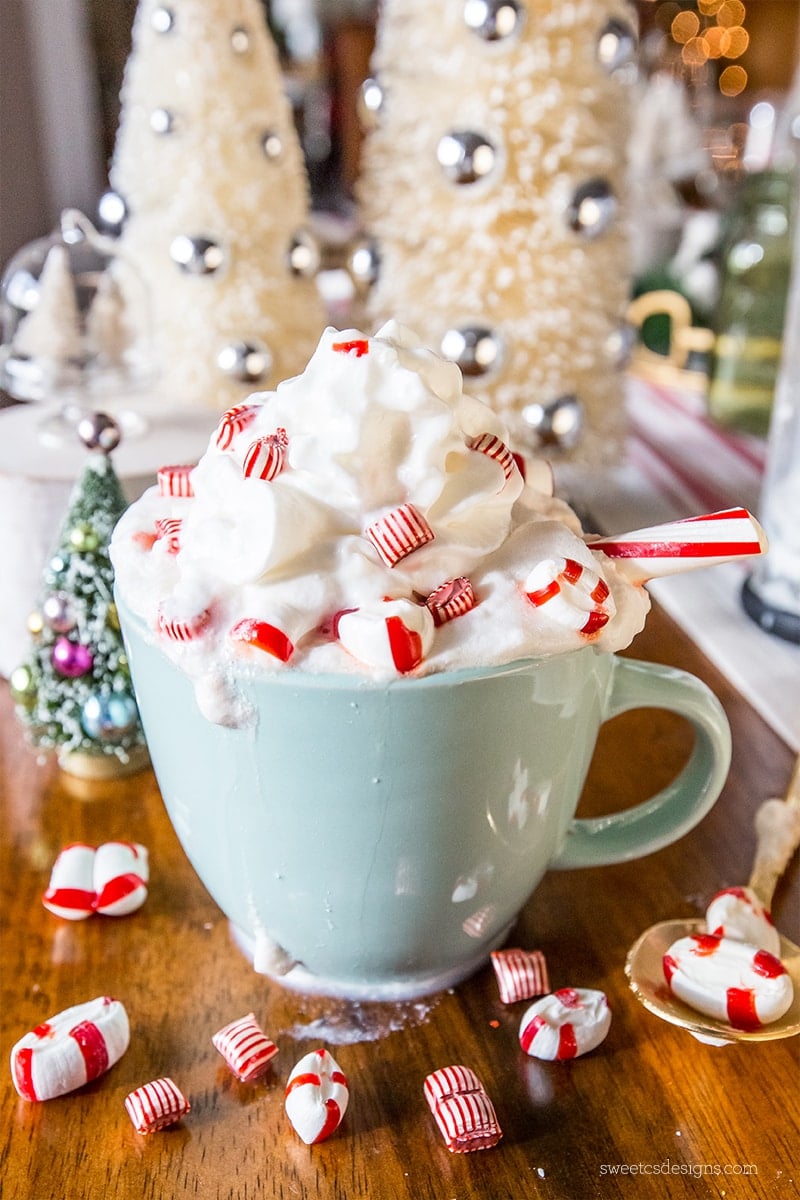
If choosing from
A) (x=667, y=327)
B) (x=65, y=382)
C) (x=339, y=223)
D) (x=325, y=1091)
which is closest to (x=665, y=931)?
(x=325, y=1091)

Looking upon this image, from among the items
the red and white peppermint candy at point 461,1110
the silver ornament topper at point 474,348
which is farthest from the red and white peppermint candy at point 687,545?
the silver ornament topper at point 474,348

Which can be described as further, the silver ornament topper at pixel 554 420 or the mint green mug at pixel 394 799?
the silver ornament topper at pixel 554 420

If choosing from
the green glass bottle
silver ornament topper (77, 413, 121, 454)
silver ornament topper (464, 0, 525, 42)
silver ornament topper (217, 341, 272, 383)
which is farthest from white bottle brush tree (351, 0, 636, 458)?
silver ornament topper (77, 413, 121, 454)

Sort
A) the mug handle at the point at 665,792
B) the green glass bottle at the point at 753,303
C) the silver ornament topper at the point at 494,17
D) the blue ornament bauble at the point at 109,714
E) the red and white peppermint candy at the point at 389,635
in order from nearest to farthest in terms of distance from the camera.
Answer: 1. the red and white peppermint candy at the point at 389,635
2. the mug handle at the point at 665,792
3. the blue ornament bauble at the point at 109,714
4. the silver ornament topper at the point at 494,17
5. the green glass bottle at the point at 753,303

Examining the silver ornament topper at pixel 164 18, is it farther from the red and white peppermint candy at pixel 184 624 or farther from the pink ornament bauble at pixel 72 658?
the red and white peppermint candy at pixel 184 624

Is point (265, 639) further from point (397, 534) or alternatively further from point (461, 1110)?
point (461, 1110)

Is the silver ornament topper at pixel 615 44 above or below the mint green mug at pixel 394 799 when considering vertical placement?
above

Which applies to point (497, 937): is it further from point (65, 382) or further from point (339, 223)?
point (339, 223)

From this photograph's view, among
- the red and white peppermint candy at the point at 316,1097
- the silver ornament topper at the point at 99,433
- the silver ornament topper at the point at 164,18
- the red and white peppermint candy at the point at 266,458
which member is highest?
the silver ornament topper at the point at 164,18
